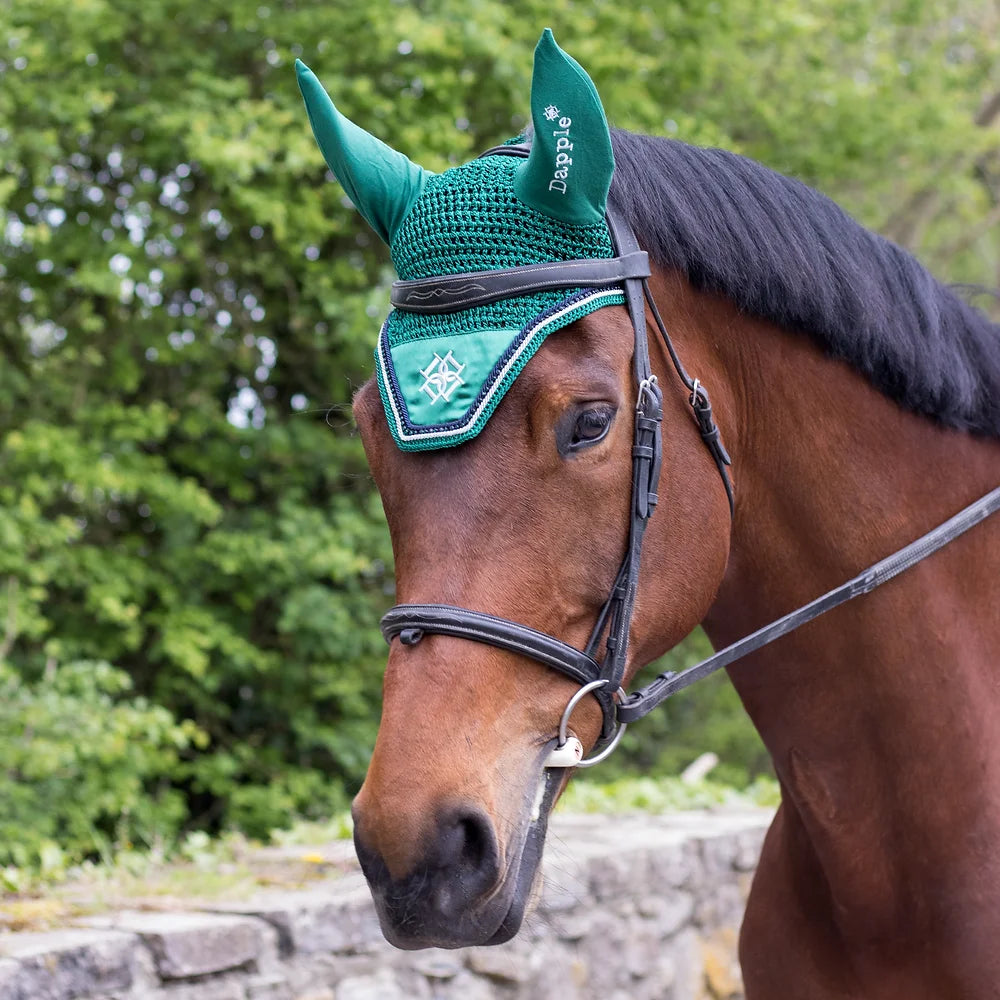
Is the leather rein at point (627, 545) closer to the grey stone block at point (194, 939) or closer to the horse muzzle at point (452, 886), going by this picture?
the horse muzzle at point (452, 886)

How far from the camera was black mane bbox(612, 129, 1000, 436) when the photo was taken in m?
1.83

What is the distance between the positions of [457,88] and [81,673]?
4.00 metres

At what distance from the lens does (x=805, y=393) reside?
194cm

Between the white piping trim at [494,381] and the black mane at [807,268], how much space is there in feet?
0.66

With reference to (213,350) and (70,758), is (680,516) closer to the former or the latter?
(70,758)

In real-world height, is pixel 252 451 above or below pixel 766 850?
below

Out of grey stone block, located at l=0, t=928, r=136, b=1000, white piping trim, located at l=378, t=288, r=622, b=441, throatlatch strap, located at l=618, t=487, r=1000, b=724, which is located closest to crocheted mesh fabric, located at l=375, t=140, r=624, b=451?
white piping trim, located at l=378, t=288, r=622, b=441

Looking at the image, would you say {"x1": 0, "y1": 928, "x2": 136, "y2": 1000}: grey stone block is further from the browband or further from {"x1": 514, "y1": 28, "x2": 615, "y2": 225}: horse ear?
{"x1": 514, "y1": 28, "x2": 615, "y2": 225}: horse ear

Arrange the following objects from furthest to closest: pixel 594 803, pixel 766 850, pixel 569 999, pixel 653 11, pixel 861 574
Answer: pixel 653 11 < pixel 594 803 < pixel 569 999 < pixel 766 850 < pixel 861 574

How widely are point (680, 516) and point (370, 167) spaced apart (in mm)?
766

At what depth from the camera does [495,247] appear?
1712mm

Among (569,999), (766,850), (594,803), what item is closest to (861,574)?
(766,850)

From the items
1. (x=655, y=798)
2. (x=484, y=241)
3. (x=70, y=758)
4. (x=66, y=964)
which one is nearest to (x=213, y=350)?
(x=70, y=758)

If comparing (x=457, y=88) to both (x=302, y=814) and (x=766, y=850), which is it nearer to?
(x=302, y=814)
